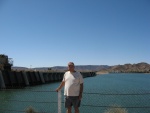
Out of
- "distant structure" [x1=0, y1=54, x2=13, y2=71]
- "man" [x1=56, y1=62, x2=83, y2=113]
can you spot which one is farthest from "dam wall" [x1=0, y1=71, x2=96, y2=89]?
"man" [x1=56, y1=62, x2=83, y2=113]

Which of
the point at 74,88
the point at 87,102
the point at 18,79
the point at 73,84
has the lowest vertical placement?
Result: the point at 87,102

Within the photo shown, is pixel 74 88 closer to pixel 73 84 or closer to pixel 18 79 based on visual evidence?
pixel 73 84

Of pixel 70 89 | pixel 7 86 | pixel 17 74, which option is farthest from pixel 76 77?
pixel 17 74

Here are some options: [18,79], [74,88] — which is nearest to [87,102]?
[74,88]

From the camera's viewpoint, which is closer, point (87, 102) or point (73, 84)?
point (73, 84)

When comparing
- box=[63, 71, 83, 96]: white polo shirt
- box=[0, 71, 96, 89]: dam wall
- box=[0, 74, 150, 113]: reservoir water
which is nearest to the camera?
box=[63, 71, 83, 96]: white polo shirt

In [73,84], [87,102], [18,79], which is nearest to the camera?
[73,84]

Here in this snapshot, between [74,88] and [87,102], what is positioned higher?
[74,88]

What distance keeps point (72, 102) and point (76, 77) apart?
0.83 metres

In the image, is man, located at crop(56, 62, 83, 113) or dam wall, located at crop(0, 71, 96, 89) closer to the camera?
man, located at crop(56, 62, 83, 113)

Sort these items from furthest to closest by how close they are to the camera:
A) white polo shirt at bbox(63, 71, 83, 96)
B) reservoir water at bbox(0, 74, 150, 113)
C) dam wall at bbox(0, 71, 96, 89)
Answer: dam wall at bbox(0, 71, 96, 89), reservoir water at bbox(0, 74, 150, 113), white polo shirt at bbox(63, 71, 83, 96)

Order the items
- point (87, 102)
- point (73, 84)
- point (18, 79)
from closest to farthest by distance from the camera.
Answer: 1. point (73, 84)
2. point (87, 102)
3. point (18, 79)

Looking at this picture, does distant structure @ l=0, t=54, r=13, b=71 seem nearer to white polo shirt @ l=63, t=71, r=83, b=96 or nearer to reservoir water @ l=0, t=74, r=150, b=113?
reservoir water @ l=0, t=74, r=150, b=113

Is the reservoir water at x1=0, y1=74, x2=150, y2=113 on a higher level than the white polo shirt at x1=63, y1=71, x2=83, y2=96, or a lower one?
lower
